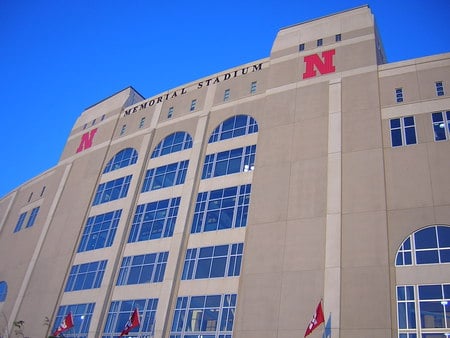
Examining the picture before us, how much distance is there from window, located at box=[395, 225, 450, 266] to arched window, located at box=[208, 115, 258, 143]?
1604 centimetres

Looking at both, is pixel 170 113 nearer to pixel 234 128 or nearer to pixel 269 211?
pixel 234 128

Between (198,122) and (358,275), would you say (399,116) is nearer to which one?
(358,275)

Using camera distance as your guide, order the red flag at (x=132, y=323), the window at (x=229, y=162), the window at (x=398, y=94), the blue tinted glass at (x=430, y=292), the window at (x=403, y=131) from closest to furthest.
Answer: the blue tinted glass at (x=430, y=292)
the window at (x=403, y=131)
the red flag at (x=132, y=323)
the window at (x=398, y=94)
the window at (x=229, y=162)

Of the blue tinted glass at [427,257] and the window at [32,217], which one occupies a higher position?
the window at [32,217]

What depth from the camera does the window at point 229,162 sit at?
3566cm

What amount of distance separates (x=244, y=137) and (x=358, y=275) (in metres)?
16.1

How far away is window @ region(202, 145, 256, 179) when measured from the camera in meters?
35.7

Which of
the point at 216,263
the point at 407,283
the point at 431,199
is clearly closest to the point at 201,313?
the point at 216,263

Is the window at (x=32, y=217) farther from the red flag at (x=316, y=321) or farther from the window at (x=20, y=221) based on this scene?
the red flag at (x=316, y=321)

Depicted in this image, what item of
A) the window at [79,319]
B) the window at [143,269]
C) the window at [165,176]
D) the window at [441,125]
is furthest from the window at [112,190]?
the window at [441,125]

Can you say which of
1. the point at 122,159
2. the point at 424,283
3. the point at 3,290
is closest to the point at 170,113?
the point at 122,159

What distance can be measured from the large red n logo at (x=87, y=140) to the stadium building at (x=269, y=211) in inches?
165

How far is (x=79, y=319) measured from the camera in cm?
3659

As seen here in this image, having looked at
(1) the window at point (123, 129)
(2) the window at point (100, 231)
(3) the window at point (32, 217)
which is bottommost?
(2) the window at point (100, 231)
